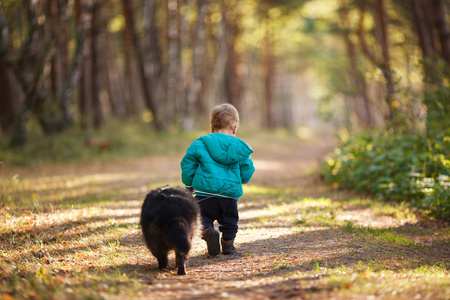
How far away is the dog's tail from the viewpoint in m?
3.91

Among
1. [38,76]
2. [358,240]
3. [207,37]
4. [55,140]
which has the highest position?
[207,37]

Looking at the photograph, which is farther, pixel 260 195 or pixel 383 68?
pixel 383 68

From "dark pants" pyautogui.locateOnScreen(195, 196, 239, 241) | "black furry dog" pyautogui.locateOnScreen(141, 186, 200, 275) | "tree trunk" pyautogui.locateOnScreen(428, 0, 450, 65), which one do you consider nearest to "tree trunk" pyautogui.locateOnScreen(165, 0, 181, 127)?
"tree trunk" pyautogui.locateOnScreen(428, 0, 450, 65)

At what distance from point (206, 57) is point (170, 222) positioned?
2984 cm

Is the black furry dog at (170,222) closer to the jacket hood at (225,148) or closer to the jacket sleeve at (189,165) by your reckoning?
the jacket sleeve at (189,165)

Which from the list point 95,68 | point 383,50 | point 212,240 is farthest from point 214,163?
point 383,50

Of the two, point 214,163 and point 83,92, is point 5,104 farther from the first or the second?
point 214,163

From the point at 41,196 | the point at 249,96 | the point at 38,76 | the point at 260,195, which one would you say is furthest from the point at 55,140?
the point at 249,96

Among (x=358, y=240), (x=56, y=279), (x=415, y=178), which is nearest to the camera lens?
(x=56, y=279)

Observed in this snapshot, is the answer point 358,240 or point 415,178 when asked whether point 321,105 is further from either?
point 358,240

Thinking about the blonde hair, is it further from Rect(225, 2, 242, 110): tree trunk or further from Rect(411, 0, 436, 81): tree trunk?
Rect(225, 2, 242, 110): tree trunk

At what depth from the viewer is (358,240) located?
17.9 feet

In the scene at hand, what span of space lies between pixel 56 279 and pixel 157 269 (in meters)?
1.12

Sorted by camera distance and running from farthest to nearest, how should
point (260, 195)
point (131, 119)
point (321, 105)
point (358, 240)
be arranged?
1. point (131, 119)
2. point (321, 105)
3. point (260, 195)
4. point (358, 240)
